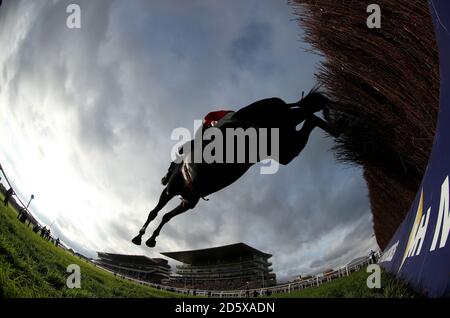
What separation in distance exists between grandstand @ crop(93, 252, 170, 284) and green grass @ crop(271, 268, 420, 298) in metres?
0.88

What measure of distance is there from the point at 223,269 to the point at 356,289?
0.90 meters

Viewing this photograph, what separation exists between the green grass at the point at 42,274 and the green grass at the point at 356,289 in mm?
946

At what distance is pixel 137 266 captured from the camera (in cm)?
242

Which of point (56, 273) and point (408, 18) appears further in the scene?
point (56, 273)

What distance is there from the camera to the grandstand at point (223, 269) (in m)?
2.19

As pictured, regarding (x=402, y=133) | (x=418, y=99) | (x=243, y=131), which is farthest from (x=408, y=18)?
(x=243, y=131)

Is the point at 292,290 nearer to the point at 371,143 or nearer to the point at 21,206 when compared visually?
the point at 371,143

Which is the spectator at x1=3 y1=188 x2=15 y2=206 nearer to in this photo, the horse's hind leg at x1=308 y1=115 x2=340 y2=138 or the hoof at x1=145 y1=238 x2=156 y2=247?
the hoof at x1=145 y1=238 x2=156 y2=247

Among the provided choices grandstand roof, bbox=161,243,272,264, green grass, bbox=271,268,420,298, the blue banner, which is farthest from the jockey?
the blue banner

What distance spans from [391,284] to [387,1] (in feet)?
6.01

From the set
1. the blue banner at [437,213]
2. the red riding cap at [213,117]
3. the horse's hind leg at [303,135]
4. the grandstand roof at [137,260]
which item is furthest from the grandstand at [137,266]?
the blue banner at [437,213]

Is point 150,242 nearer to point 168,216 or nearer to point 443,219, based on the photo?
point 168,216
